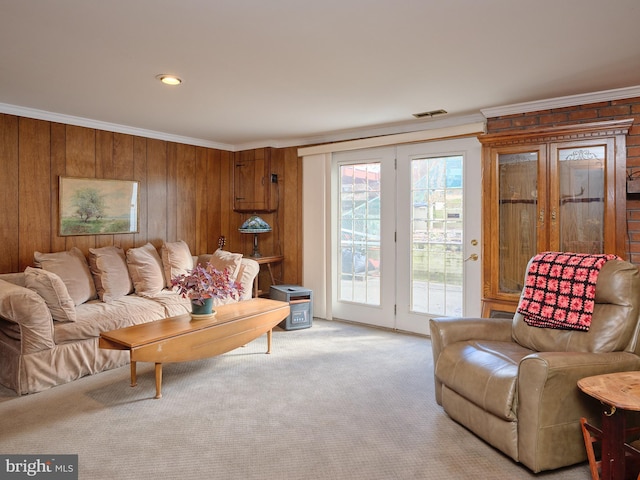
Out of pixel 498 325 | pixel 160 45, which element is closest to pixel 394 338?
pixel 498 325

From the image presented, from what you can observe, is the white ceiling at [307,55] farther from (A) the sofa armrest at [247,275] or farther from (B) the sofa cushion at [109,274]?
(A) the sofa armrest at [247,275]

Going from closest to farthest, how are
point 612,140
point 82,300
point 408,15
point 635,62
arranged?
point 408,15 → point 635,62 → point 612,140 → point 82,300

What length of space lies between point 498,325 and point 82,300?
132 inches

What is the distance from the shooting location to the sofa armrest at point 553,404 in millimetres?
1918

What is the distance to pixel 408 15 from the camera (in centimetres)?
199

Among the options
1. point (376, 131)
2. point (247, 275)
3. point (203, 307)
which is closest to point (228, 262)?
point (247, 275)

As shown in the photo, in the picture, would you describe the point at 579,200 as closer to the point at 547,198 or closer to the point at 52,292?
the point at 547,198

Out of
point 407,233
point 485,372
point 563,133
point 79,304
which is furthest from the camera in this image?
point 407,233

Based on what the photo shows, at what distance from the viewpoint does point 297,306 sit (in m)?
4.51

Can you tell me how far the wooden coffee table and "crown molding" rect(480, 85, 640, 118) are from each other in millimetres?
2573

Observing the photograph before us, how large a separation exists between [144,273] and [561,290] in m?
3.59

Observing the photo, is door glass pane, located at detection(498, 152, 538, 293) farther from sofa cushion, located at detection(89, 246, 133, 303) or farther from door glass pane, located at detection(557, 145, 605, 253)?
sofa cushion, located at detection(89, 246, 133, 303)

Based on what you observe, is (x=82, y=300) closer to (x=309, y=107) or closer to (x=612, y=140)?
(x=309, y=107)

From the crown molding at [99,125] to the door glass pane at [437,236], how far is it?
2.66 metres
